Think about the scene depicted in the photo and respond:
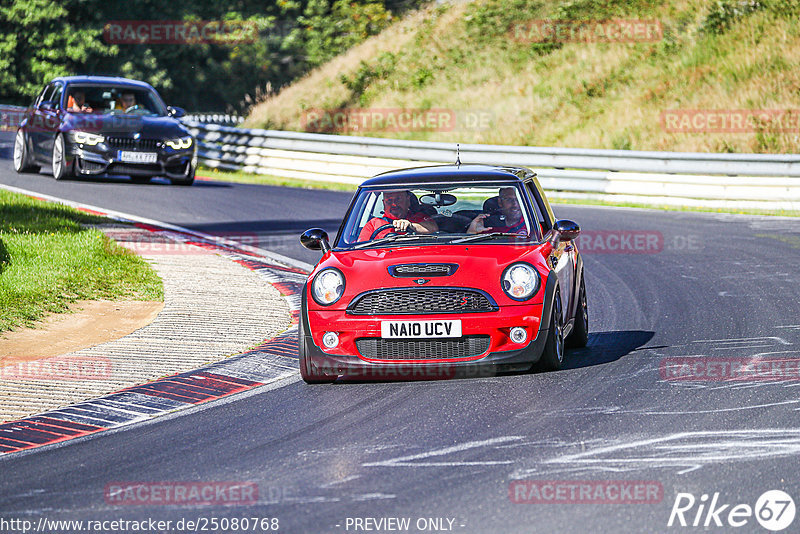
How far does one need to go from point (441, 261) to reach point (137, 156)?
45.6ft

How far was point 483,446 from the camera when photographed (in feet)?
21.9

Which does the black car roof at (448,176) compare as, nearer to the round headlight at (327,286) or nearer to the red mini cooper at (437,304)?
the red mini cooper at (437,304)

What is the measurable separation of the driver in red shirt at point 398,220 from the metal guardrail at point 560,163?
41.2 ft

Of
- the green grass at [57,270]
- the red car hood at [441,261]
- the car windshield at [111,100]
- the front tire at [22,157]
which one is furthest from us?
the front tire at [22,157]

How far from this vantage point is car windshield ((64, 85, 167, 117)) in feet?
72.4

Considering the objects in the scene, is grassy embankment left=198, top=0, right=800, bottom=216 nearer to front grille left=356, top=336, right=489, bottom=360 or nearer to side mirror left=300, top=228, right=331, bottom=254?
side mirror left=300, top=228, right=331, bottom=254

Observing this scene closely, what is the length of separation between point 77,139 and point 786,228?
11.8m

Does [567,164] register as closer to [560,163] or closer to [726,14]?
[560,163]

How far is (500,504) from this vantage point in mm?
5602

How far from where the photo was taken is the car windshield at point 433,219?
9.16 metres

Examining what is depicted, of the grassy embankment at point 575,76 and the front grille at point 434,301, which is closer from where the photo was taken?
the front grille at point 434,301

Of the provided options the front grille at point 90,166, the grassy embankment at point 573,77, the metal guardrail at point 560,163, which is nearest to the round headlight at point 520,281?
the metal guardrail at point 560,163

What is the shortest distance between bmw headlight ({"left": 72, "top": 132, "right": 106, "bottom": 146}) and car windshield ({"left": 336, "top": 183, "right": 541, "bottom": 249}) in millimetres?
12730

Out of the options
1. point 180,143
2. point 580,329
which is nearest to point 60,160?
point 180,143
